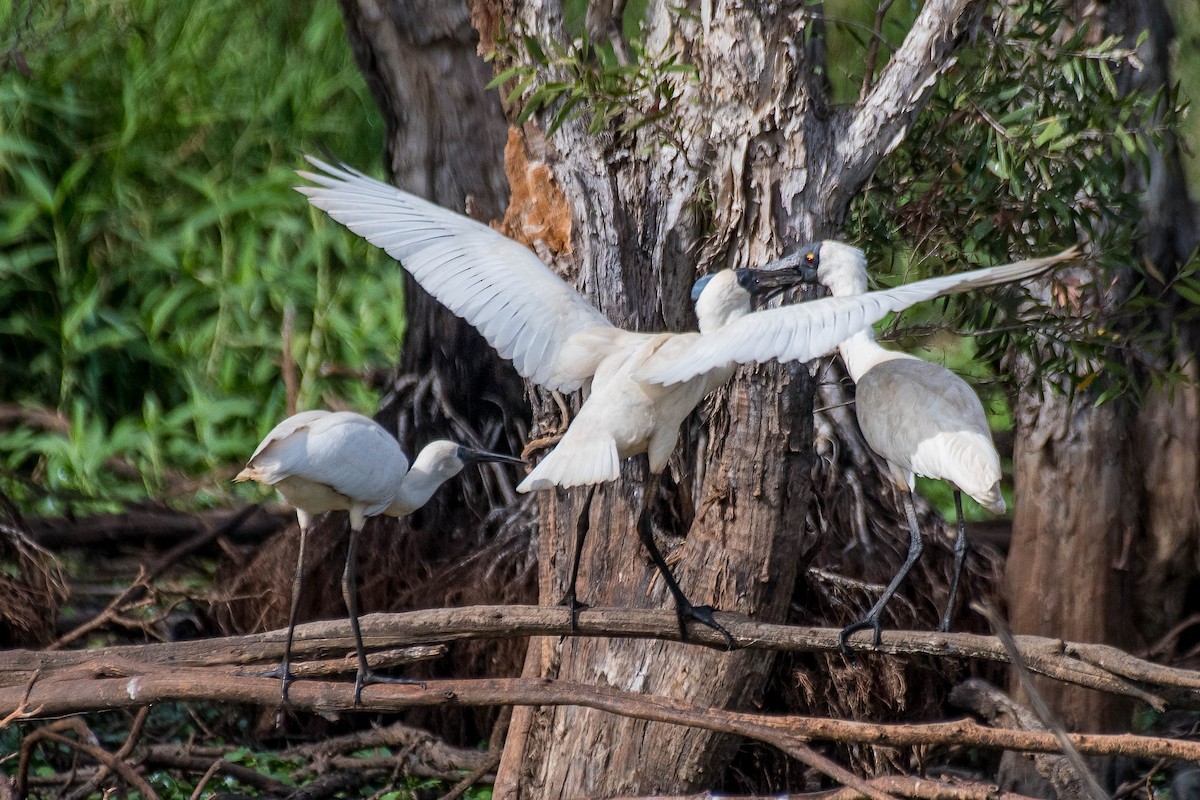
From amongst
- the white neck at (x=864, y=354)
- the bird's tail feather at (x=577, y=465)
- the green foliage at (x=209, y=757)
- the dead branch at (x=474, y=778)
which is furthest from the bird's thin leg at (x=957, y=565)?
the green foliage at (x=209, y=757)

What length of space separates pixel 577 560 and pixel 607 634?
0.27 metres

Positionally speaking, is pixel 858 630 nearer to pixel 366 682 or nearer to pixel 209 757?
pixel 366 682

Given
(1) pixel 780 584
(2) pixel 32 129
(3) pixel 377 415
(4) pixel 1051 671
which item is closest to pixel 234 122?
(2) pixel 32 129

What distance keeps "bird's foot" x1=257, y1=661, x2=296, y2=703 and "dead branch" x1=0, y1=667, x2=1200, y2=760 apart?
0.6 inches

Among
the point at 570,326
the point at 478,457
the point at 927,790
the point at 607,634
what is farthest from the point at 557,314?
the point at 927,790

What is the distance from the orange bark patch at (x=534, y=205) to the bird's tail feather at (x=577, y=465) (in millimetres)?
1095

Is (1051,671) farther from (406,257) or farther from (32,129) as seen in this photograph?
(32,129)

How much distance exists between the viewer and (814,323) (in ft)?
10.3

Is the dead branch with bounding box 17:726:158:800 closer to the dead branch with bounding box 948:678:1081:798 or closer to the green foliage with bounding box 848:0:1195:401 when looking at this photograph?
the dead branch with bounding box 948:678:1081:798

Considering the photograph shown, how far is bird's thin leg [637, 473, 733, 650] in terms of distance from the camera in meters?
3.54

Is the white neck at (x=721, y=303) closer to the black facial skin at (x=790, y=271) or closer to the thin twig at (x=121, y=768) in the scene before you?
the black facial skin at (x=790, y=271)

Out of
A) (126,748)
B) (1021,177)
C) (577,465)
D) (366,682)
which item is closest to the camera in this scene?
(577,465)

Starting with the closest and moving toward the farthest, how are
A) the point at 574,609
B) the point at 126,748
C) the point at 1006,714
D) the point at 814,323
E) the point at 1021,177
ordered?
the point at 814,323 < the point at 574,609 < the point at 1021,177 < the point at 126,748 < the point at 1006,714

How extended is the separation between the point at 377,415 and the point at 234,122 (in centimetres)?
347
